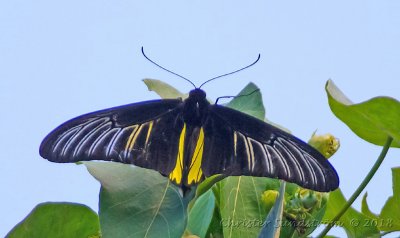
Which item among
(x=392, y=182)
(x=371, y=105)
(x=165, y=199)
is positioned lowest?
(x=165, y=199)

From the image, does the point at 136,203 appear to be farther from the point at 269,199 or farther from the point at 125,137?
the point at 269,199

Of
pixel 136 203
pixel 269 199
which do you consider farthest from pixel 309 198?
pixel 136 203

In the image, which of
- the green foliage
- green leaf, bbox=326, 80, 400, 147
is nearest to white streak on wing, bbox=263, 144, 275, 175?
green leaf, bbox=326, 80, 400, 147

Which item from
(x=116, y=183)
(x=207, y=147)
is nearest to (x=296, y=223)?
(x=207, y=147)

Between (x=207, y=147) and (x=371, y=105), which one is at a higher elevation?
(x=371, y=105)

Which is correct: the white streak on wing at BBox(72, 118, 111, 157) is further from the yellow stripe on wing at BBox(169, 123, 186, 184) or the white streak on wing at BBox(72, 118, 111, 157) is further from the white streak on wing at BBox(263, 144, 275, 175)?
the white streak on wing at BBox(263, 144, 275, 175)

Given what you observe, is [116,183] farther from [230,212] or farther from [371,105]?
[371,105]
